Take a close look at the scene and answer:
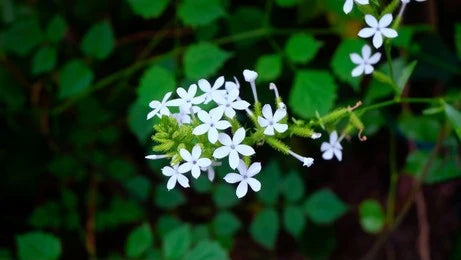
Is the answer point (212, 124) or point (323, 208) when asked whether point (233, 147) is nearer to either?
point (212, 124)

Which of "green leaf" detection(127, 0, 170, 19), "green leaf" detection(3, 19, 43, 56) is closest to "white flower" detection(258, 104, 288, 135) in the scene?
"green leaf" detection(127, 0, 170, 19)

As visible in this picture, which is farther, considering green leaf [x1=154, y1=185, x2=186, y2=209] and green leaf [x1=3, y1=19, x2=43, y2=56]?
green leaf [x1=154, y1=185, x2=186, y2=209]

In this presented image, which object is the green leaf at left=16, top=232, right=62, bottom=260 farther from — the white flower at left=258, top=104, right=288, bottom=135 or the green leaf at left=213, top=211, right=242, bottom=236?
the white flower at left=258, top=104, right=288, bottom=135

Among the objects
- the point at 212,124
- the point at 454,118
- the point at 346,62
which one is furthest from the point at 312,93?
the point at 212,124

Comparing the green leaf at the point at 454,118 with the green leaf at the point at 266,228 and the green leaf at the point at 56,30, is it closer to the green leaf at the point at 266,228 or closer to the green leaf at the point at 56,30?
the green leaf at the point at 266,228

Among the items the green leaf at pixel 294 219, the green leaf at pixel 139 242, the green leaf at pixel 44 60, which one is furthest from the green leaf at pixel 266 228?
the green leaf at pixel 44 60

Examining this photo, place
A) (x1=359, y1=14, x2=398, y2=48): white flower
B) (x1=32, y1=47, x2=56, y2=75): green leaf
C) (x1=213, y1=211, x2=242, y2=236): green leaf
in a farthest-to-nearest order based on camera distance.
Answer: (x1=213, y1=211, x2=242, y2=236): green leaf < (x1=32, y1=47, x2=56, y2=75): green leaf < (x1=359, y1=14, x2=398, y2=48): white flower
